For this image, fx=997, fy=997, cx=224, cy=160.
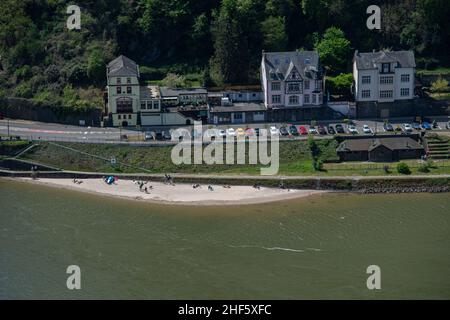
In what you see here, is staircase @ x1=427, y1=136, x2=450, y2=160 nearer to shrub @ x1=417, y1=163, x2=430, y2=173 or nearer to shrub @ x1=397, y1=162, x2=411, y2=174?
shrub @ x1=417, y1=163, x2=430, y2=173

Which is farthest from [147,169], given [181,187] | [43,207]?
[43,207]

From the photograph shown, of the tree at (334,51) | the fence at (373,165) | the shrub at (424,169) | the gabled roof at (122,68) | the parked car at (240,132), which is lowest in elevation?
the shrub at (424,169)

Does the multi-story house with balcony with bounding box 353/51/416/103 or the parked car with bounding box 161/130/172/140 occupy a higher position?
the multi-story house with balcony with bounding box 353/51/416/103

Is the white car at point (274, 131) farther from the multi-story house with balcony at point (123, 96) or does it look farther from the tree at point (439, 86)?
the tree at point (439, 86)

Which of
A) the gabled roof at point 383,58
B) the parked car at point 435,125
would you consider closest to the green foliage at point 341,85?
the gabled roof at point 383,58

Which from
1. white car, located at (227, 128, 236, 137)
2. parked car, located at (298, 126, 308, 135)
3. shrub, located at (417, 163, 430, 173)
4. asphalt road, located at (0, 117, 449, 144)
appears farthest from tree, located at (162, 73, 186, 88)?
shrub, located at (417, 163, 430, 173)

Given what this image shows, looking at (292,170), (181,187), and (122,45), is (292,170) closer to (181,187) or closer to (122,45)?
(181,187)

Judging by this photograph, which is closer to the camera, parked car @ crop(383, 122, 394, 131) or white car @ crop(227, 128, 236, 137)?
white car @ crop(227, 128, 236, 137)
